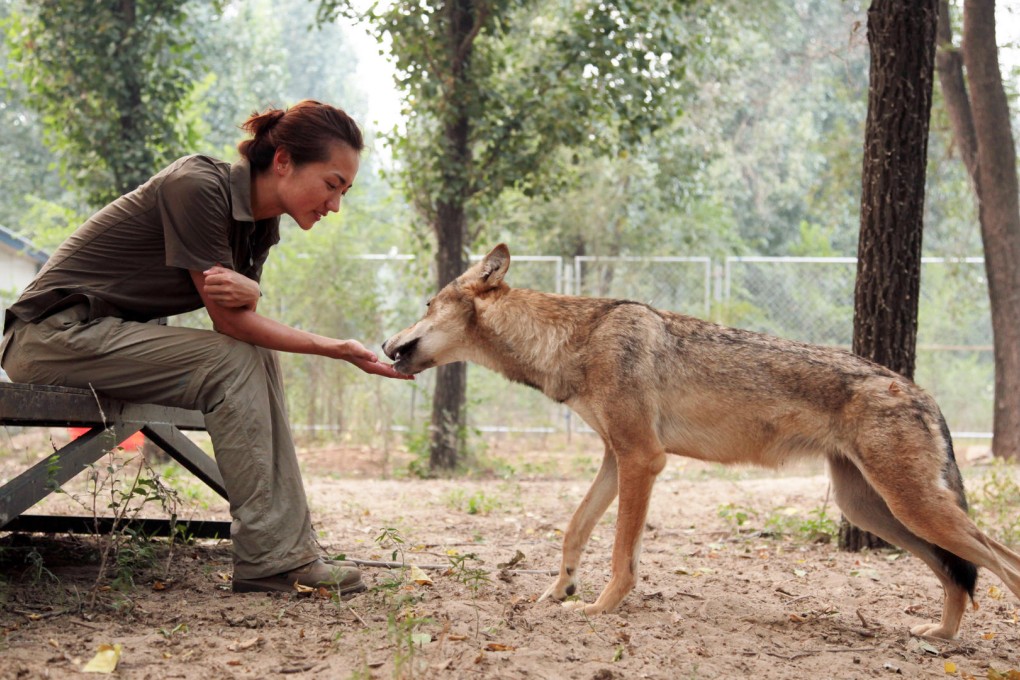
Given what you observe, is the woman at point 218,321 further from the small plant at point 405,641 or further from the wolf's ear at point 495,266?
the wolf's ear at point 495,266

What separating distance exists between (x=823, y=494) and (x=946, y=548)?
4.46m

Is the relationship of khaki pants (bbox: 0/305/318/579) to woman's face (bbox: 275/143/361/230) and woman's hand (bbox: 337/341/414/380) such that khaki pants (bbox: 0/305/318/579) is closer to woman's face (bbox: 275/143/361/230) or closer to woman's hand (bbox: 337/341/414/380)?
woman's hand (bbox: 337/341/414/380)

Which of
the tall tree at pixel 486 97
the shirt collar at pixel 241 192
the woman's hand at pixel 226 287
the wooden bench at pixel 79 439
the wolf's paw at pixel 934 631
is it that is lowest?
the wolf's paw at pixel 934 631

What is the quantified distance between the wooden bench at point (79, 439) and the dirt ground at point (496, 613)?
0.15m

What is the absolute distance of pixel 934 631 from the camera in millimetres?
4238

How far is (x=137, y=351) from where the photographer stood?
4.14 metres

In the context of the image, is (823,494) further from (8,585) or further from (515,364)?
(8,585)

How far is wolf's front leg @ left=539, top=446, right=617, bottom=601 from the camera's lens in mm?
4496

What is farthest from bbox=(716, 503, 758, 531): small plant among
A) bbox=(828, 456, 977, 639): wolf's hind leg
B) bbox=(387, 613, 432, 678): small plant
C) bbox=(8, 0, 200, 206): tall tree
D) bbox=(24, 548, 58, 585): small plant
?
bbox=(8, 0, 200, 206): tall tree

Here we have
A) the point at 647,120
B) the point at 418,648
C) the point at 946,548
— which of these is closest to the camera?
the point at 418,648

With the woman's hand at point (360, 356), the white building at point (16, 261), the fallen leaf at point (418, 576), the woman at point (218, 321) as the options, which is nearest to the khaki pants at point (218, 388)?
the woman at point (218, 321)

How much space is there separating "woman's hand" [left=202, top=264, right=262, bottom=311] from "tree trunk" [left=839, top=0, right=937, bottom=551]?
3.89 metres

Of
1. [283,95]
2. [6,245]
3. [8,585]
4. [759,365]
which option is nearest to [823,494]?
[759,365]

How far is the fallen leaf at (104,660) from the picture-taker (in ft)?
10.3
